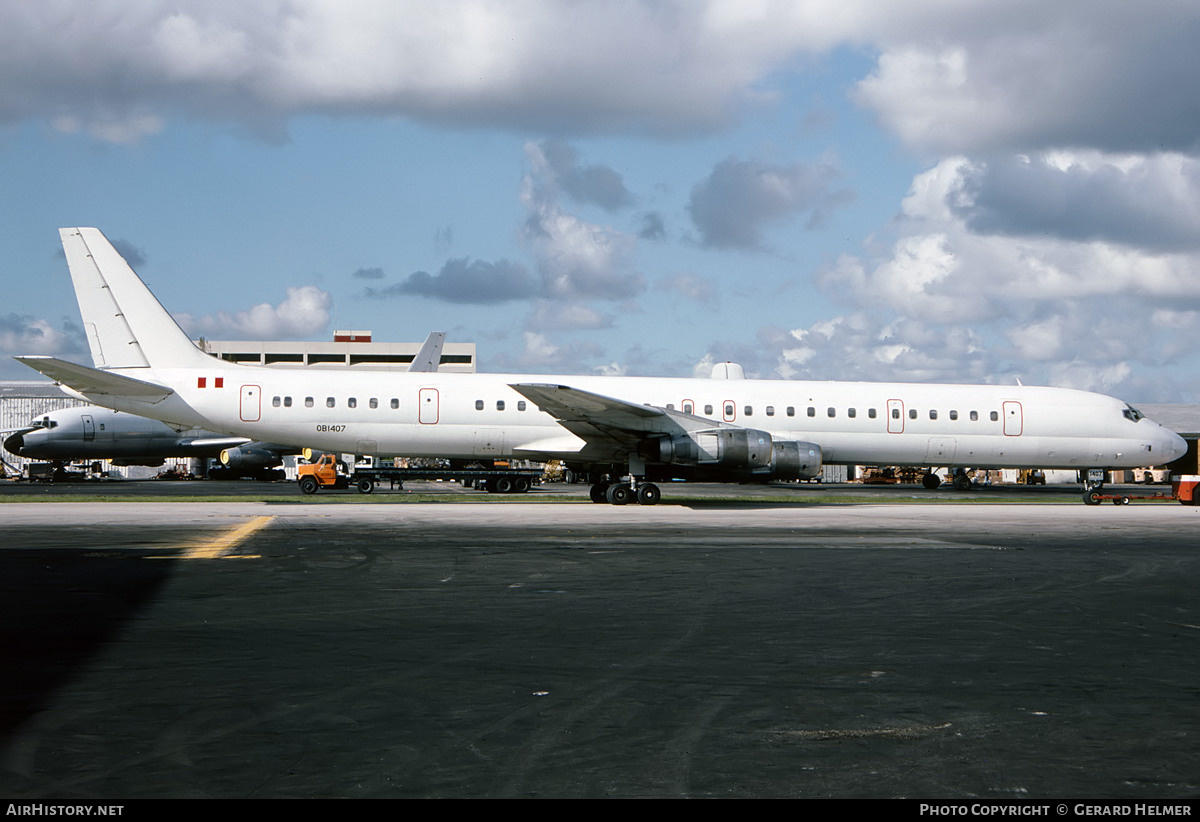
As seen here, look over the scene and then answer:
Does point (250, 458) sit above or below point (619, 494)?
above

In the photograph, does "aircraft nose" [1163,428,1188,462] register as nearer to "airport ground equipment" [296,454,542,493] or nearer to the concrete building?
"airport ground equipment" [296,454,542,493]

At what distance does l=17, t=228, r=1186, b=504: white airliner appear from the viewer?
93.1 feet

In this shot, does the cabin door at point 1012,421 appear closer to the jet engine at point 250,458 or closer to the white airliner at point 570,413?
the white airliner at point 570,413

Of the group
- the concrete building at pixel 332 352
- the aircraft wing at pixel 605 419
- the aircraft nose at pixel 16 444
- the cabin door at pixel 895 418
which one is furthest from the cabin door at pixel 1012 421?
the concrete building at pixel 332 352

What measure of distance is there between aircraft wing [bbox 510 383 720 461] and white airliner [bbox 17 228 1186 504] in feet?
0.18

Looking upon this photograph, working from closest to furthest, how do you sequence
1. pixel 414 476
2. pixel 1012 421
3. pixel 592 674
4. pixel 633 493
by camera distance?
pixel 592 674 → pixel 633 493 → pixel 1012 421 → pixel 414 476

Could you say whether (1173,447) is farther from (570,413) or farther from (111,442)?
(111,442)

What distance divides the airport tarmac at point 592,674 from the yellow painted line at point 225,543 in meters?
0.26

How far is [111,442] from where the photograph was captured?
59156 millimetres

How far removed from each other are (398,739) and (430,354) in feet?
170

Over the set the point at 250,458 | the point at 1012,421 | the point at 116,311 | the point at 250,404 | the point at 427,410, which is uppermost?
the point at 116,311

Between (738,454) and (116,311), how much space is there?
18.5 m

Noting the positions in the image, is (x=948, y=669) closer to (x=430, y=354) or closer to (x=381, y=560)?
(x=381, y=560)

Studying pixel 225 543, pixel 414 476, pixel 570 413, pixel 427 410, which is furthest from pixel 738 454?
pixel 414 476
